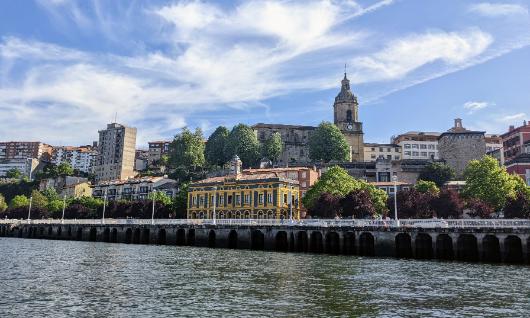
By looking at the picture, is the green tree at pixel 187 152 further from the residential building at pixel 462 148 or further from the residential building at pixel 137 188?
the residential building at pixel 462 148

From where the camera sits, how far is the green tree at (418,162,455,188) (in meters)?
118

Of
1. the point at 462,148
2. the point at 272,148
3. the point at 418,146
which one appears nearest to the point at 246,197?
the point at 272,148

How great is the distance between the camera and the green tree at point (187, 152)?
5812 inches

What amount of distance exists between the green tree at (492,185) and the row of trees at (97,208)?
61.3 meters

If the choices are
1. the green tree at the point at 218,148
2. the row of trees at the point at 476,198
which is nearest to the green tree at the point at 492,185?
the row of trees at the point at 476,198

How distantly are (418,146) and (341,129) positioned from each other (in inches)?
1052

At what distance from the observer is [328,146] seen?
456 ft

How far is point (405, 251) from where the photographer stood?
189 ft

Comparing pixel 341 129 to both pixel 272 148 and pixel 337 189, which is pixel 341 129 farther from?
pixel 337 189

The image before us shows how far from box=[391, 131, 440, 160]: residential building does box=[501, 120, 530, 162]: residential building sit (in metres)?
40.4

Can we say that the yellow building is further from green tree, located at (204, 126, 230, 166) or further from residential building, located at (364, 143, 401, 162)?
residential building, located at (364, 143, 401, 162)

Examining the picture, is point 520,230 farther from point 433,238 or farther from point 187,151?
point 187,151

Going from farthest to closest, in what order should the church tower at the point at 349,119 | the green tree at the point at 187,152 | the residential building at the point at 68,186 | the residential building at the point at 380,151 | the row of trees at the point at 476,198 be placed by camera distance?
1. the residential building at the point at 68,186
2. the residential building at the point at 380,151
3. the church tower at the point at 349,119
4. the green tree at the point at 187,152
5. the row of trees at the point at 476,198

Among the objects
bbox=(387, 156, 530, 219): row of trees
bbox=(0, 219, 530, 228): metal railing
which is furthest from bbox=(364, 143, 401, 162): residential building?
bbox=(0, 219, 530, 228): metal railing
